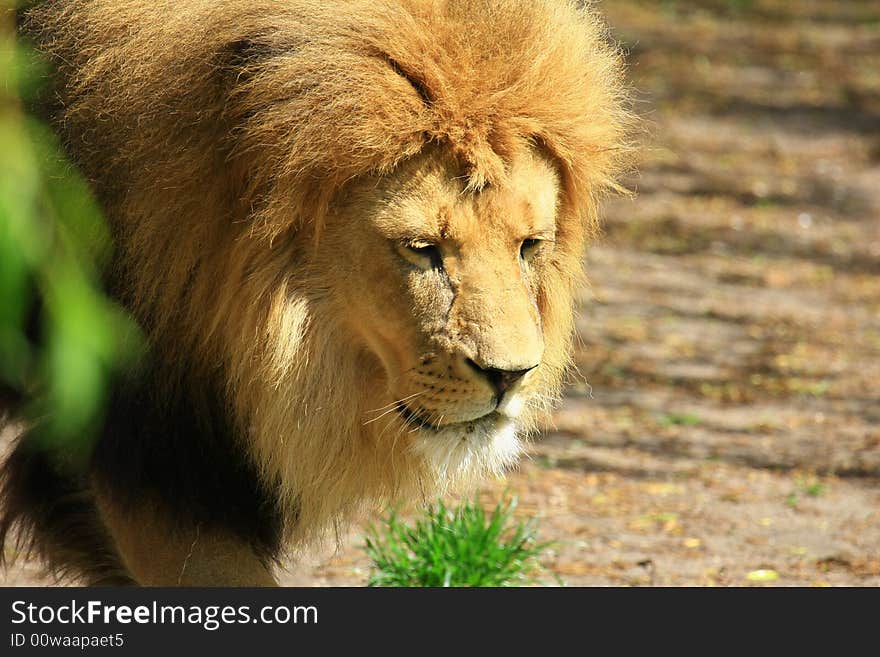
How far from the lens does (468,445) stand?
3.17m

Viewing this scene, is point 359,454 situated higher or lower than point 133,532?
higher

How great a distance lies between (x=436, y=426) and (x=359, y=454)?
29 centimetres

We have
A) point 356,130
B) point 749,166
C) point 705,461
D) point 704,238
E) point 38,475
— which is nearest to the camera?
point 356,130

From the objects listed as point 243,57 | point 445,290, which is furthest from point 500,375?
point 243,57

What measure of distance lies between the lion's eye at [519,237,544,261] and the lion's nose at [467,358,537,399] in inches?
12.3

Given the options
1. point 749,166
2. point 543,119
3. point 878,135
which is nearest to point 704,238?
point 749,166

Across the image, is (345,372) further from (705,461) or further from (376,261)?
(705,461)

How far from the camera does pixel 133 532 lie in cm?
339

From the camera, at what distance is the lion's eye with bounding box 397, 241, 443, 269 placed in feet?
9.98

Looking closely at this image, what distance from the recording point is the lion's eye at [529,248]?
10.5ft

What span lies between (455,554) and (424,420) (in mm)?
1464

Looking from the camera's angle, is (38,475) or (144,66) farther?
(38,475)

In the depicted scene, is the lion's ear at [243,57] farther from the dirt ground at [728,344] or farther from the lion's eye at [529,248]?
the dirt ground at [728,344]

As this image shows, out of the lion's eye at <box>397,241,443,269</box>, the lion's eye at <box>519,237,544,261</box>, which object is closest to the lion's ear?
the lion's eye at <box>397,241,443,269</box>
